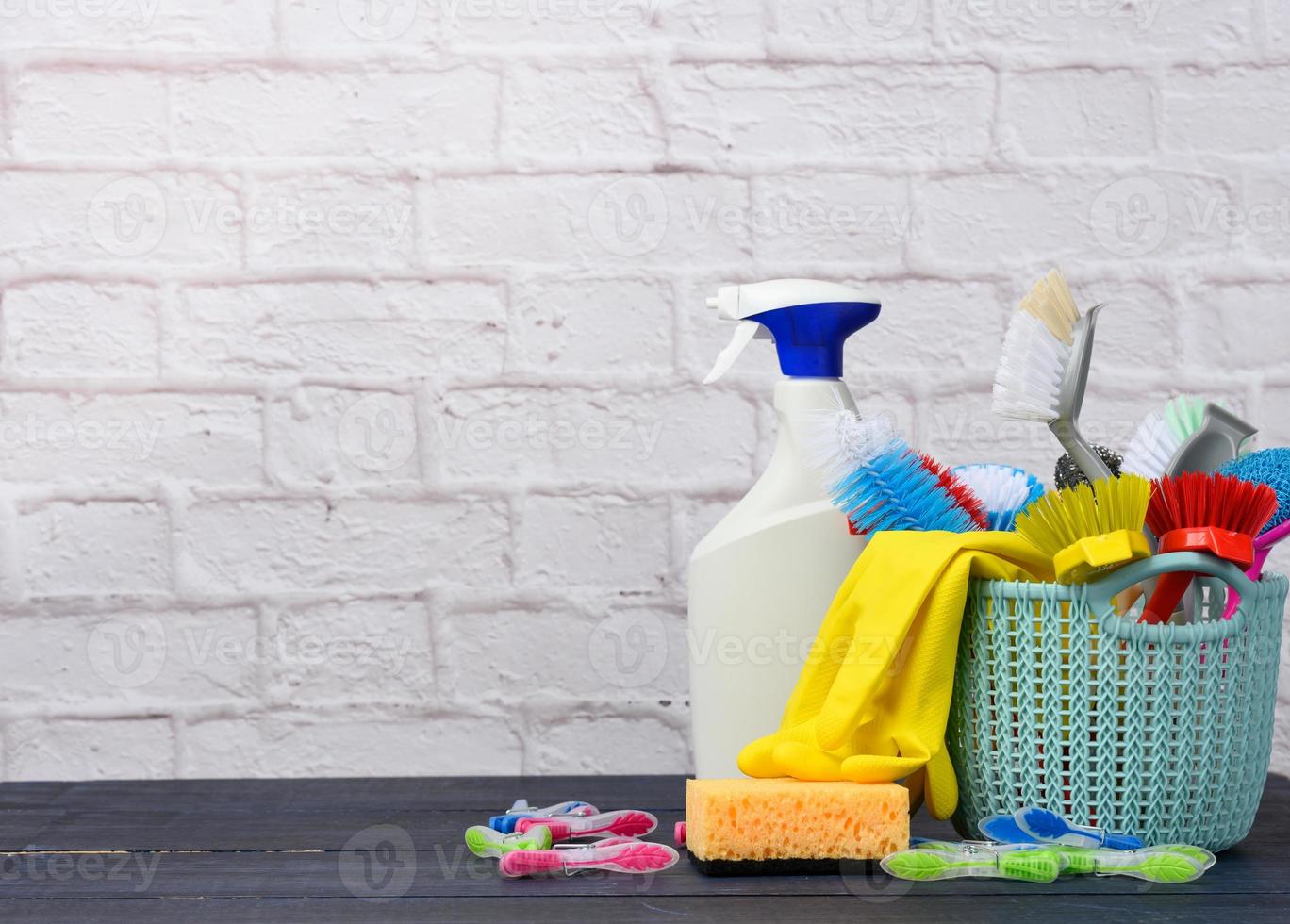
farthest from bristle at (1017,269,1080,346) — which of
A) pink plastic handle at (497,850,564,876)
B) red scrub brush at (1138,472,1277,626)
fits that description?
pink plastic handle at (497,850,564,876)

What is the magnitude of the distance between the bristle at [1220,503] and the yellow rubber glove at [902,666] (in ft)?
0.20

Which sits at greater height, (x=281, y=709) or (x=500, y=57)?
(x=500, y=57)

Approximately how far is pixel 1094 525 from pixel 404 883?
1.12ft

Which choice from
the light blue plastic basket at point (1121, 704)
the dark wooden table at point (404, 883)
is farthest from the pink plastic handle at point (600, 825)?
the light blue plastic basket at point (1121, 704)

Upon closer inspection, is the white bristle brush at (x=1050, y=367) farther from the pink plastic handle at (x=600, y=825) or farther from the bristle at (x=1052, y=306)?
the pink plastic handle at (x=600, y=825)

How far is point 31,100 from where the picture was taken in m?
0.99

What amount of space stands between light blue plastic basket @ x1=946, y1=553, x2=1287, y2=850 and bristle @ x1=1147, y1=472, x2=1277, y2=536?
0.02m

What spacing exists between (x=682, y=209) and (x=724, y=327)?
100 mm

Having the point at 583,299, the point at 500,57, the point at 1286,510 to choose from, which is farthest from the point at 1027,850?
the point at 500,57

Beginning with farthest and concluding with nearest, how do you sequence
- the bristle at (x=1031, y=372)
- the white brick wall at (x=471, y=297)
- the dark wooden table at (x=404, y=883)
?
the white brick wall at (x=471, y=297)
the bristle at (x=1031, y=372)
the dark wooden table at (x=404, y=883)

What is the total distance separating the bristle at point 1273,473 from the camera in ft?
1.85

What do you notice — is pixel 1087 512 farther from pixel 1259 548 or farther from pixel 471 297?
pixel 471 297

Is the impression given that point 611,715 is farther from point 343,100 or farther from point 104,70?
point 104,70

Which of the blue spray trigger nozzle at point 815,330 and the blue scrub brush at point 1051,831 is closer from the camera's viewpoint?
the blue scrub brush at point 1051,831
